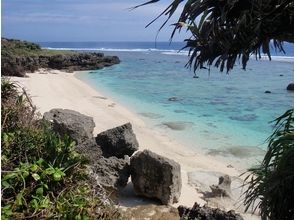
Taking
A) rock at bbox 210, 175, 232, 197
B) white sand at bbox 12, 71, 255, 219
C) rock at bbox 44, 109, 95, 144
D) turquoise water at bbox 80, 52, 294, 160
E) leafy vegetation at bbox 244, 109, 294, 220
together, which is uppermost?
leafy vegetation at bbox 244, 109, 294, 220

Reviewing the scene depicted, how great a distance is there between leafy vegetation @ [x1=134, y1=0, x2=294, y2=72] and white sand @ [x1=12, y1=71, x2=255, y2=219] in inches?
128

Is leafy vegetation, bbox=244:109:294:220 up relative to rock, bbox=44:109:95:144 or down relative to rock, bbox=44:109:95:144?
up

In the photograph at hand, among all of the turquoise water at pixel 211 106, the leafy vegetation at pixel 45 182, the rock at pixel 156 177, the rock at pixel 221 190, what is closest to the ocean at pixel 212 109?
the turquoise water at pixel 211 106

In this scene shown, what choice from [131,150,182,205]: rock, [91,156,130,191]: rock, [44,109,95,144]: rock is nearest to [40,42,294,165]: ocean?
[131,150,182,205]: rock

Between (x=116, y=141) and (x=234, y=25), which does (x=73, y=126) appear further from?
(x=234, y=25)

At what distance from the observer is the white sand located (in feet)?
28.9

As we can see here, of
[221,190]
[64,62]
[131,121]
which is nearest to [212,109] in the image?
[131,121]

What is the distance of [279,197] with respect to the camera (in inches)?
156

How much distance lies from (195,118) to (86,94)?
6737mm

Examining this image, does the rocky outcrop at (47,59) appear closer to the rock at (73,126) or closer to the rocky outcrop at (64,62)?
the rocky outcrop at (64,62)

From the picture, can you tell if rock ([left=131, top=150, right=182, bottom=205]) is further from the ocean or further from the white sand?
the ocean

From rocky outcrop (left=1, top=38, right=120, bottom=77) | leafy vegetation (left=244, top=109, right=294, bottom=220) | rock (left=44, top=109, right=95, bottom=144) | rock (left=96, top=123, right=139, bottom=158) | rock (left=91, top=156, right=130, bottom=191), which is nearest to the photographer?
leafy vegetation (left=244, top=109, right=294, bottom=220)

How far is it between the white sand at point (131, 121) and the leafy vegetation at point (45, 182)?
2434 mm

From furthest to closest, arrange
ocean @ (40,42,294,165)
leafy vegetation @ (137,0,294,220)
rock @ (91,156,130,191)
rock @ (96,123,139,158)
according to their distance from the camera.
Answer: ocean @ (40,42,294,165) < rock @ (96,123,139,158) < rock @ (91,156,130,191) < leafy vegetation @ (137,0,294,220)
